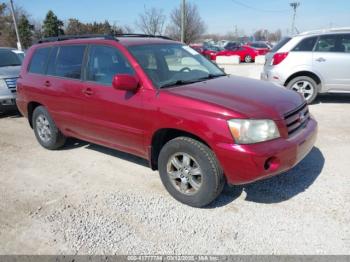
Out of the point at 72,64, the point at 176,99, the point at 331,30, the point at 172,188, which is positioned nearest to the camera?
the point at 176,99

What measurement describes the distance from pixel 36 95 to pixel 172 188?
2964 millimetres

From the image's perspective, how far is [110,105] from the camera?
3.95m

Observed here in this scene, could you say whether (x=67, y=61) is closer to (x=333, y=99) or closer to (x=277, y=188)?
(x=277, y=188)

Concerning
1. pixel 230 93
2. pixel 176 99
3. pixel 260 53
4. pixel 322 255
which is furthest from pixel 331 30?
pixel 260 53

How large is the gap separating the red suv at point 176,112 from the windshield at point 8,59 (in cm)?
453

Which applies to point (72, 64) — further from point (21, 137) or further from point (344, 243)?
point (344, 243)

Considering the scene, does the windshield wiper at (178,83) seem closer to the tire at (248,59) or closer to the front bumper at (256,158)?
the front bumper at (256,158)

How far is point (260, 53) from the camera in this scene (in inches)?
969

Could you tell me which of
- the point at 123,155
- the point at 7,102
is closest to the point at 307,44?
the point at 123,155

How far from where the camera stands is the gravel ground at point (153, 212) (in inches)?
114

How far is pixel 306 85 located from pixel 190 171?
5.42 metres

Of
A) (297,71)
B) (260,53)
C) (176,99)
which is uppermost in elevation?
(176,99)

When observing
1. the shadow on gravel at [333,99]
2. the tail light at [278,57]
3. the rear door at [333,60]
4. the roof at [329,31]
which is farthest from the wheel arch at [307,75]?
the roof at [329,31]

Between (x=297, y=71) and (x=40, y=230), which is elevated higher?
Result: (x=297, y=71)
